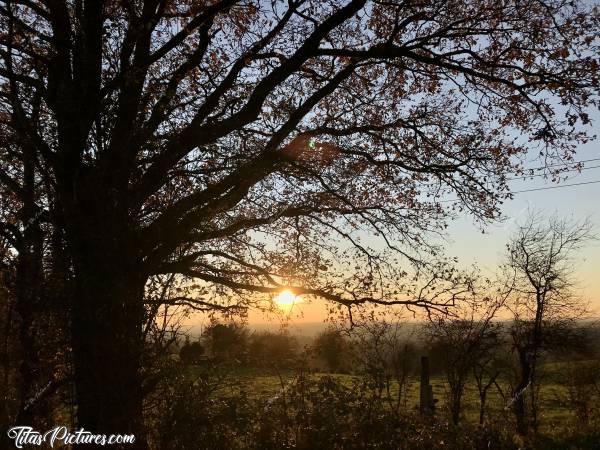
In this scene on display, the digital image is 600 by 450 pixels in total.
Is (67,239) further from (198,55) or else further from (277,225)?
(277,225)

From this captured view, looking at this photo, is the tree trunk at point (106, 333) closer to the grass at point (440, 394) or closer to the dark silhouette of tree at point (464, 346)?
the grass at point (440, 394)

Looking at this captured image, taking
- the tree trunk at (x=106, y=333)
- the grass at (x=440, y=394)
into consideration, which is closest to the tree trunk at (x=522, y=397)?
Result: the grass at (x=440, y=394)

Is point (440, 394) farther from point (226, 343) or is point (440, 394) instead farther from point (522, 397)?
point (226, 343)

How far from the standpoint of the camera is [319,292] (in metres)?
9.13

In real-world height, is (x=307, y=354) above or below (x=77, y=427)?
above

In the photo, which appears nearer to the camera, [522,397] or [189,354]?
[189,354]

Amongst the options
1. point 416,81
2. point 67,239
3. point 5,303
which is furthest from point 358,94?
point 5,303

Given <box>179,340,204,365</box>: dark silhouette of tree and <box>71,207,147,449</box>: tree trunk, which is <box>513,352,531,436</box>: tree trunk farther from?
<box>71,207,147,449</box>: tree trunk

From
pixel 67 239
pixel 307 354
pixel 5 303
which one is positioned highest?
pixel 67 239

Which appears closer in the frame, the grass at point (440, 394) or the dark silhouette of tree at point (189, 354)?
the dark silhouette of tree at point (189, 354)

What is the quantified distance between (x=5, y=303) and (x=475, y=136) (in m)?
8.49

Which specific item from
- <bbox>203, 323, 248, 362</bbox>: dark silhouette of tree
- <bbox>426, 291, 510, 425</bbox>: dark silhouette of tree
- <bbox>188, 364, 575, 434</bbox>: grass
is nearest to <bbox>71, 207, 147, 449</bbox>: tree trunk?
<bbox>188, 364, 575, 434</bbox>: grass

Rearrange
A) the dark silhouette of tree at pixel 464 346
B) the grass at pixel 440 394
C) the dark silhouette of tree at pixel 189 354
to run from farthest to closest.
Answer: the dark silhouette of tree at pixel 464 346 < the grass at pixel 440 394 < the dark silhouette of tree at pixel 189 354

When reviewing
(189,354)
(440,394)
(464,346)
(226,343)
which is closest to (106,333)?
(189,354)
